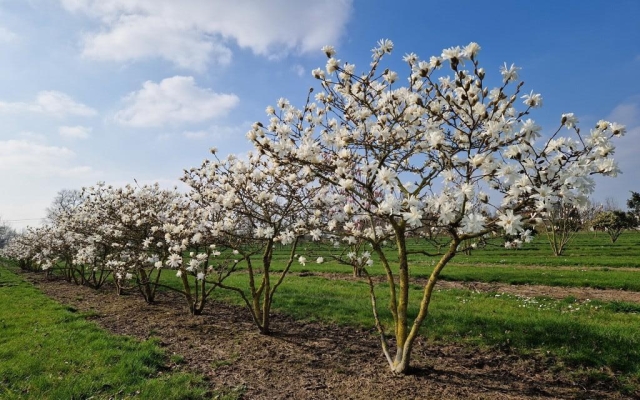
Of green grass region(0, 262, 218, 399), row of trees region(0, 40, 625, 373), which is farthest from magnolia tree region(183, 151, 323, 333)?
green grass region(0, 262, 218, 399)

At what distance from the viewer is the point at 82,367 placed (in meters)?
5.54

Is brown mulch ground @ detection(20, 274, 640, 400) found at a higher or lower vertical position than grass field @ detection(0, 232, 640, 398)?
lower

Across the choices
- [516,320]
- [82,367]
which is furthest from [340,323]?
[82,367]

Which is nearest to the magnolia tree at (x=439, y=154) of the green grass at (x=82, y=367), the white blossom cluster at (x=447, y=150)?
the white blossom cluster at (x=447, y=150)

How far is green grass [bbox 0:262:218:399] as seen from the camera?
464cm

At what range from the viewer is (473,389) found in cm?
460

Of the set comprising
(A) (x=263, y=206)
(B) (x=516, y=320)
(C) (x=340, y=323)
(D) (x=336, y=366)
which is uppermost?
(A) (x=263, y=206)

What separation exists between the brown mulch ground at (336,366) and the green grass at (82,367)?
0.45m

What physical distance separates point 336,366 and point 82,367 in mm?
3620

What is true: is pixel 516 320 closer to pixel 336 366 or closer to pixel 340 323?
pixel 340 323

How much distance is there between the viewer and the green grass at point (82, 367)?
15.2 feet

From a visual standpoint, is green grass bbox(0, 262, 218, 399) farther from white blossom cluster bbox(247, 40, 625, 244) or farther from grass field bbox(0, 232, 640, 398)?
white blossom cluster bbox(247, 40, 625, 244)

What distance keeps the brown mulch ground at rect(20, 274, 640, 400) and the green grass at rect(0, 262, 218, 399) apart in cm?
45

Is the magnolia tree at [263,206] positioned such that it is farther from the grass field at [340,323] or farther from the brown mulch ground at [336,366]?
the grass field at [340,323]
